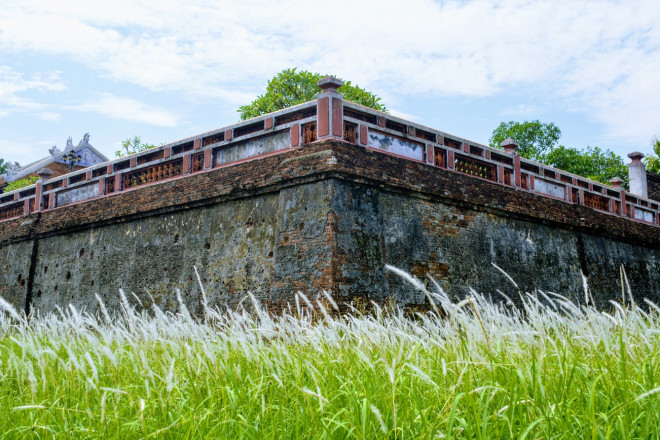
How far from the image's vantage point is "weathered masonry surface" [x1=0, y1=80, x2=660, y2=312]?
9.09 meters

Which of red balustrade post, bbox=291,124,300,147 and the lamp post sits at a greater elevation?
the lamp post

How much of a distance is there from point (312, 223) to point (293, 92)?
12.1 m

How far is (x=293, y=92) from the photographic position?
20.3m

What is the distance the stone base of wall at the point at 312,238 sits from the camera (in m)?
9.02

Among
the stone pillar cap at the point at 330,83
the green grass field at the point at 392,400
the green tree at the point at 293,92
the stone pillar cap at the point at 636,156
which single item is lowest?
the green grass field at the point at 392,400

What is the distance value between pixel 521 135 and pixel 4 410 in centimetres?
2829

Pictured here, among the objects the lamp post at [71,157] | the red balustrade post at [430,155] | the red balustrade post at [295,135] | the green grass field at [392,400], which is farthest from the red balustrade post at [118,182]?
the lamp post at [71,157]

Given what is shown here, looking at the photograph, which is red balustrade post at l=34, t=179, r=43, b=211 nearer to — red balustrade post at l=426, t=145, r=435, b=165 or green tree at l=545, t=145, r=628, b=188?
red balustrade post at l=426, t=145, r=435, b=165

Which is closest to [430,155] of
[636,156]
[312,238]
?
[312,238]

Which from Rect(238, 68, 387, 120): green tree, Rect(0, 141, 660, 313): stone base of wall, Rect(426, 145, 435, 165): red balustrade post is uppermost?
Rect(238, 68, 387, 120): green tree

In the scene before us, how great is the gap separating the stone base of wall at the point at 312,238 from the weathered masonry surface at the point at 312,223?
0.08ft

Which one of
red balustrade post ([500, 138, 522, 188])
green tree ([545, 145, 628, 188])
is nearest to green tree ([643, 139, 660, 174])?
green tree ([545, 145, 628, 188])

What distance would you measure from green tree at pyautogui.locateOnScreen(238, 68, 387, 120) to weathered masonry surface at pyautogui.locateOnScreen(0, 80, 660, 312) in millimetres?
7903

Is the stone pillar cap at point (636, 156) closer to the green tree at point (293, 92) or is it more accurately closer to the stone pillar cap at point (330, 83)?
the green tree at point (293, 92)
